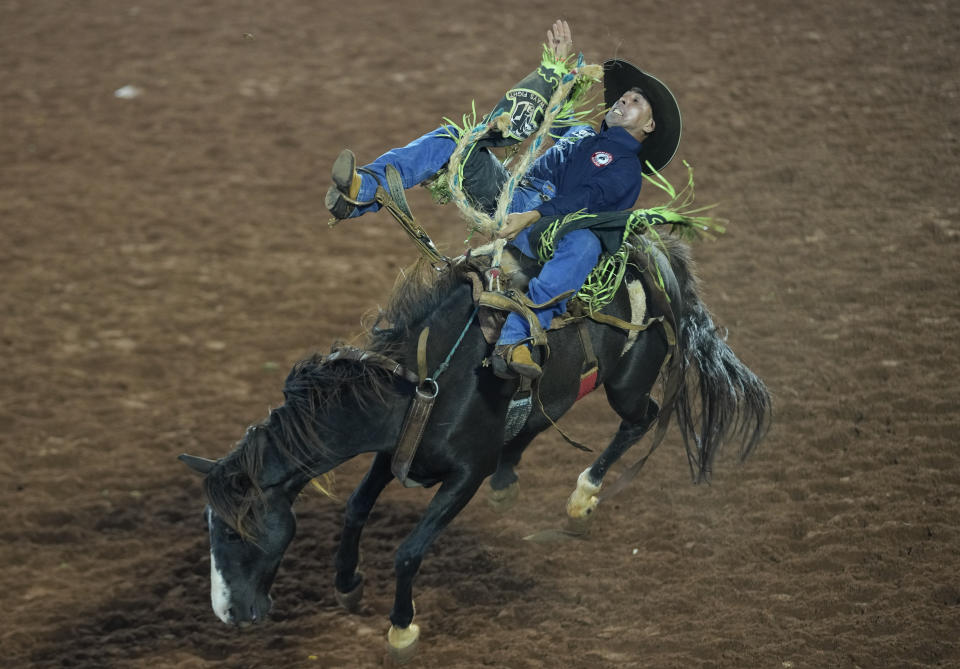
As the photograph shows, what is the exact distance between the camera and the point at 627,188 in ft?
14.7

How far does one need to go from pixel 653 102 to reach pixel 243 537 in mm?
2570

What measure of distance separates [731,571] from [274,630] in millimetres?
2372

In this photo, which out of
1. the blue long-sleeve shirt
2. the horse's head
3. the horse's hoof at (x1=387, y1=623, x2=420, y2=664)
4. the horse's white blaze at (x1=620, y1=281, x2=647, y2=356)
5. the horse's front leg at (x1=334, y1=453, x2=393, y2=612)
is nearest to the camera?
the horse's head

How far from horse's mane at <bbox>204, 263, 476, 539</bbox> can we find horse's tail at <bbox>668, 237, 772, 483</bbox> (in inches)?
59.7

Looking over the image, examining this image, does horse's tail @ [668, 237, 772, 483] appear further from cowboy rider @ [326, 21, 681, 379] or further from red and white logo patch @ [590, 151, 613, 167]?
red and white logo patch @ [590, 151, 613, 167]

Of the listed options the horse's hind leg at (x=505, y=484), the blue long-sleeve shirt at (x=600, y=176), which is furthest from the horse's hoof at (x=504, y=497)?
the blue long-sleeve shirt at (x=600, y=176)

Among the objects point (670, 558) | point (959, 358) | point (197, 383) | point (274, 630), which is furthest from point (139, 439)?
point (959, 358)

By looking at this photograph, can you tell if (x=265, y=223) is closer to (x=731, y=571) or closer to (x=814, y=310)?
(x=814, y=310)

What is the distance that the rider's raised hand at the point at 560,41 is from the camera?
435 centimetres

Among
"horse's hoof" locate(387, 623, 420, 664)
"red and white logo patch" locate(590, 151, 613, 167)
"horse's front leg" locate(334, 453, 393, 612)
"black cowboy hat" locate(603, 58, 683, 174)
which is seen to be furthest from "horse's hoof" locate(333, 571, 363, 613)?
"black cowboy hat" locate(603, 58, 683, 174)

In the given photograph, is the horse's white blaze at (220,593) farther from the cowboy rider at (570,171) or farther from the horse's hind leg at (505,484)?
the horse's hind leg at (505,484)

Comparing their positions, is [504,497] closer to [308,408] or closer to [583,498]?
[583,498]

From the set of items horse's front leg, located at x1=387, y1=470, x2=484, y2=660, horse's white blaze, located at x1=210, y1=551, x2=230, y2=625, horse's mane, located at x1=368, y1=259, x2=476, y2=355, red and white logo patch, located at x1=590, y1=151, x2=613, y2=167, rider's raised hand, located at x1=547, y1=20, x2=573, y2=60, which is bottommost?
horse's white blaze, located at x1=210, y1=551, x2=230, y2=625

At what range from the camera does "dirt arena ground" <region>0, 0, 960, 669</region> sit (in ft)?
17.0
